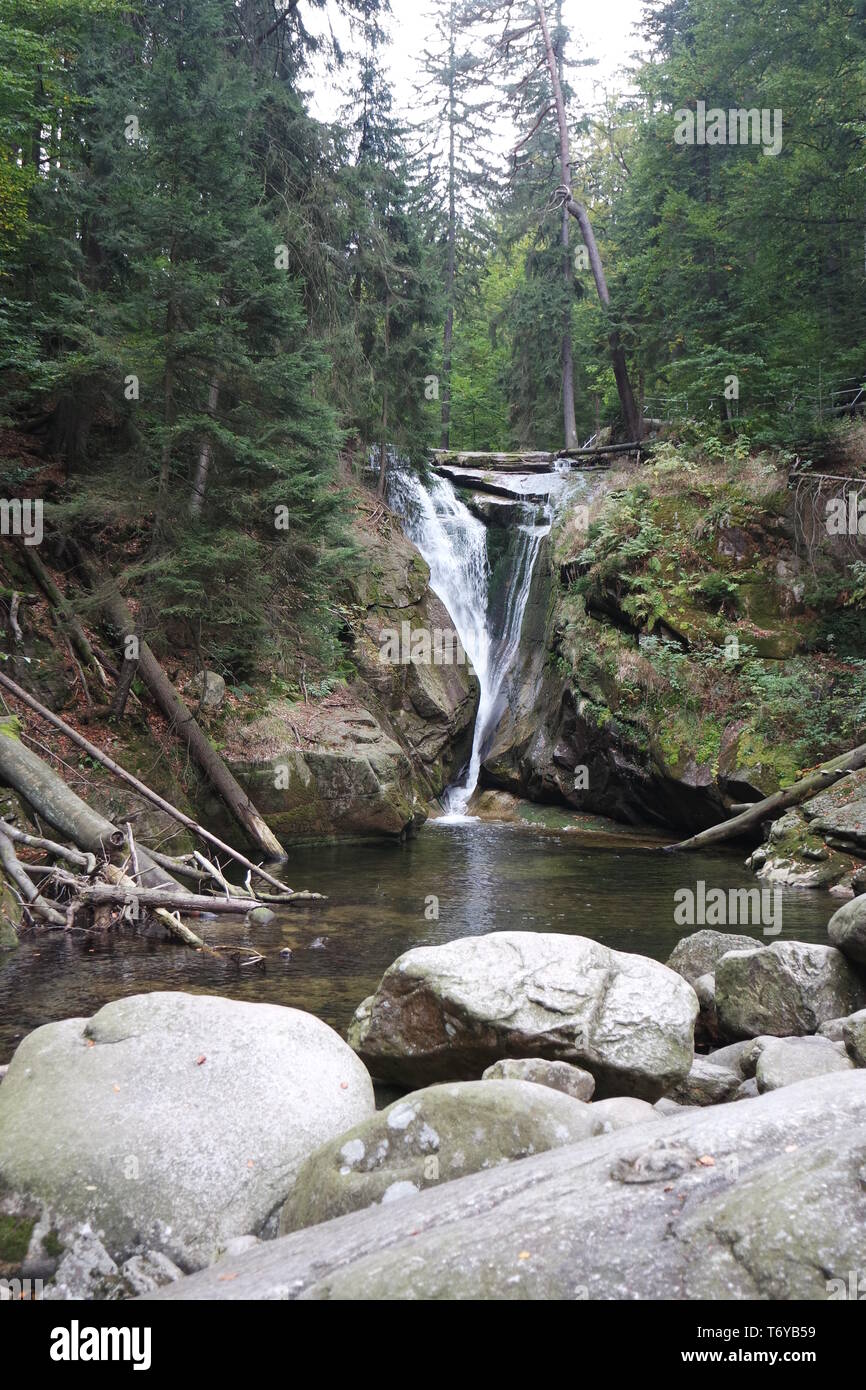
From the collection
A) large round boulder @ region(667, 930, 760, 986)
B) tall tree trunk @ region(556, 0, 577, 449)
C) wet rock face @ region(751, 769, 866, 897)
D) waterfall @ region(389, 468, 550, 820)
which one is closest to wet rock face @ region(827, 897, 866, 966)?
large round boulder @ region(667, 930, 760, 986)

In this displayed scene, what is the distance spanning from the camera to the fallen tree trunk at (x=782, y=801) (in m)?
11.2

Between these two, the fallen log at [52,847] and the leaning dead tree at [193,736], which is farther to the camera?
the leaning dead tree at [193,736]

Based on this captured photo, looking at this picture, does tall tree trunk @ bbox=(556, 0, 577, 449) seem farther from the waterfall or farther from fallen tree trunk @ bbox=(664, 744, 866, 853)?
fallen tree trunk @ bbox=(664, 744, 866, 853)

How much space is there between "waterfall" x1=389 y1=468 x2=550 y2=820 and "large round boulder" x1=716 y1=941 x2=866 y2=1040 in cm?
1251

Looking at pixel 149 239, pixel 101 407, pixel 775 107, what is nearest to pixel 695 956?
pixel 149 239

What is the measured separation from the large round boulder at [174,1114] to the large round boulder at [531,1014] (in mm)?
609

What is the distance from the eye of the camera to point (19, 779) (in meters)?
8.18

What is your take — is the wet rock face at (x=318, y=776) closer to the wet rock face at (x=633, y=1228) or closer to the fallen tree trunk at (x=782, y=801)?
the fallen tree trunk at (x=782, y=801)

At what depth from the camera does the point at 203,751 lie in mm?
11117

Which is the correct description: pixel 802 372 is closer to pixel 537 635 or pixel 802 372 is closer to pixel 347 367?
pixel 537 635

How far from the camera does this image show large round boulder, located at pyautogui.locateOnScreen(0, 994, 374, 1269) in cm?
307

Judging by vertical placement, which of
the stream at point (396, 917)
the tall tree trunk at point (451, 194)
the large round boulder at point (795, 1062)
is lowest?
the stream at point (396, 917)

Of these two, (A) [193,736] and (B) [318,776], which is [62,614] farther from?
(B) [318,776]

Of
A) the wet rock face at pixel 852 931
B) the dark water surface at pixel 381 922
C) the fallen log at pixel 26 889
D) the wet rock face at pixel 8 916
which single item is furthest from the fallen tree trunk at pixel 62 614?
the wet rock face at pixel 852 931
